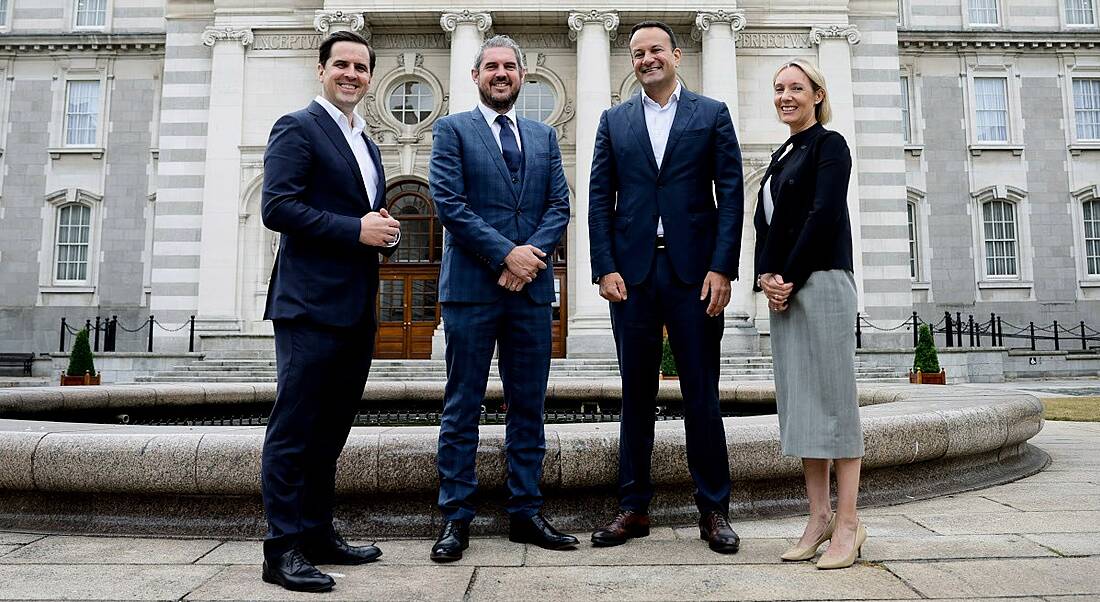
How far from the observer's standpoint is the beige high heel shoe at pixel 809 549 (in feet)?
11.7

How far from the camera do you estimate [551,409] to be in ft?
30.4

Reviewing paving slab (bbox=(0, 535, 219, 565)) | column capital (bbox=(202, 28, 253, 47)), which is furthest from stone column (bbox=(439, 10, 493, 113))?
paving slab (bbox=(0, 535, 219, 565))

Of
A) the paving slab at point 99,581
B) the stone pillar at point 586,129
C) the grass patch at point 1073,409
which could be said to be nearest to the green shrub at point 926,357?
the grass patch at point 1073,409

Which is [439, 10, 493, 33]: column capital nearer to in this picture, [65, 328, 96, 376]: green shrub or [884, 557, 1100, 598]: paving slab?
[65, 328, 96, 376]: green shrub

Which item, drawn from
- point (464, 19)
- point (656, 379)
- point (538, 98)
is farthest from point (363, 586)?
point (538, 98)

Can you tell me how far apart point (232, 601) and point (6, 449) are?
2.11 meters

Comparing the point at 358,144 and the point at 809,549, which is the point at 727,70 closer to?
the point at 358,144

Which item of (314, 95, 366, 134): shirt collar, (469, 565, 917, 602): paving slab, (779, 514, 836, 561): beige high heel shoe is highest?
(314, 95, 366, 134): shirt collar

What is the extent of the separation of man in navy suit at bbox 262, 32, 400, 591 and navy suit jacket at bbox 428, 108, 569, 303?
46cm

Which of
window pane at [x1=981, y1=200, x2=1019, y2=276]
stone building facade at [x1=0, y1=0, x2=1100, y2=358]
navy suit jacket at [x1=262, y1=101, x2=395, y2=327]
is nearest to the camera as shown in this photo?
navy suit jacket at [x1=262, y1=101, x2=395, y2=327]

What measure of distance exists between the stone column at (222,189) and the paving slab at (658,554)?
913 inches

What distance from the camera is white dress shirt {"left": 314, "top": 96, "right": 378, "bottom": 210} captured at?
3795 mm

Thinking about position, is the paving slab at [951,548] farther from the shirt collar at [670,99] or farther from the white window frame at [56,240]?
the white window frame at [56,240]

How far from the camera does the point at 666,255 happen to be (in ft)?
13.6
